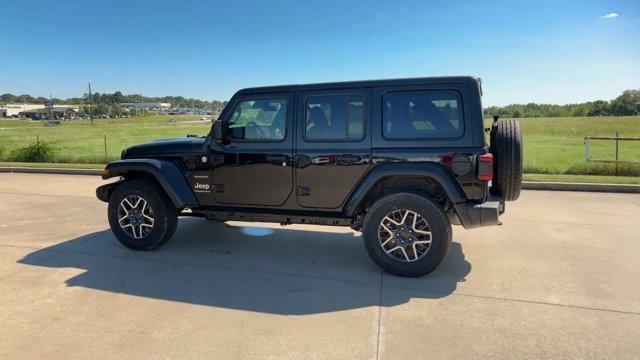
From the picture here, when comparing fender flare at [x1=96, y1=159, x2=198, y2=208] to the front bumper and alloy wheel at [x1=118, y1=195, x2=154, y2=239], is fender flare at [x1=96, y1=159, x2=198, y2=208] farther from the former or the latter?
alloy wheel at [x1=118, y1=195, x2=154, y2=239]

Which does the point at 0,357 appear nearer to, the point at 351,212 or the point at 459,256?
the point at 351,212

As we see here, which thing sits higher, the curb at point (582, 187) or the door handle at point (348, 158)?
the door handle at point (348, 158)

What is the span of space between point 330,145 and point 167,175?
194 cm

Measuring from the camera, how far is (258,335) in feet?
10.5

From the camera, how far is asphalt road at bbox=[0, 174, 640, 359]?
10.1 ft

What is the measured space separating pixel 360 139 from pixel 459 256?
5.99 ft

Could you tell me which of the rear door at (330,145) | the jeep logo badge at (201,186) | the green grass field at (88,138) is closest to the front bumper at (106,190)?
the jeep logo badge at (201,186)

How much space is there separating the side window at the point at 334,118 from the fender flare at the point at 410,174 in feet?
1.41

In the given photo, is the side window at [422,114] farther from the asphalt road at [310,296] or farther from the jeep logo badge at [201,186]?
the jeep logo badge at [201,186]

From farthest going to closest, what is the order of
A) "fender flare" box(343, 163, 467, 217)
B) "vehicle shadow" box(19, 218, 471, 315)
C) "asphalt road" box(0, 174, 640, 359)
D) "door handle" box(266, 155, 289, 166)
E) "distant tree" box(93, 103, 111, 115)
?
"distant tree" box(93, 103, 111, 115) < "door handle" box(266, 155, 289, 166) < "fender flare" box(343, 163, 467, 217) < "vehicle shadow" box(19, 218, 471, 315) < "asphalt road" box(0, 174, 640, 359)

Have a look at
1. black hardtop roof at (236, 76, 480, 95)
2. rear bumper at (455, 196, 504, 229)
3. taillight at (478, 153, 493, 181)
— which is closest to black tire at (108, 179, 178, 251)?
black hardtop roof at (236, 76, 480, 95)

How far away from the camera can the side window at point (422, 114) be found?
164 inches

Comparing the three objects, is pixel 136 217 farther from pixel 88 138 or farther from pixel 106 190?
pixel 88 138

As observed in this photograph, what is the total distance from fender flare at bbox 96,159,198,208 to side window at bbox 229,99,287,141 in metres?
0.82
